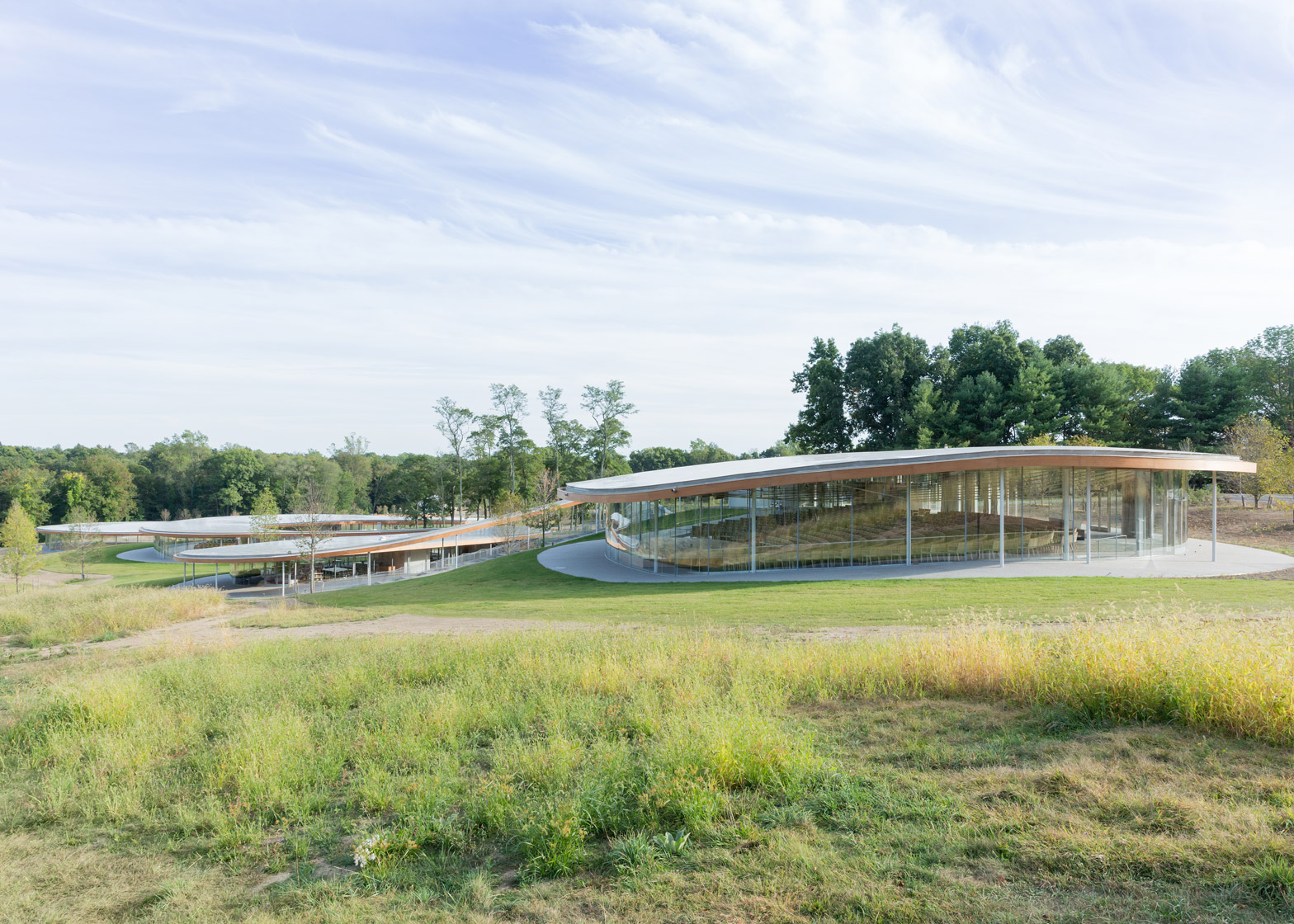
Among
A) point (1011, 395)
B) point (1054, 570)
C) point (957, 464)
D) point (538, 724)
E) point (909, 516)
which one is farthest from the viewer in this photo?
point (1011, 395)

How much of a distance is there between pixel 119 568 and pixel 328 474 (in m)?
31.3

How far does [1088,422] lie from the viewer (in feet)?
153

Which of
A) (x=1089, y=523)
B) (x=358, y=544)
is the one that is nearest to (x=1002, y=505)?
(x=1089, y=523)

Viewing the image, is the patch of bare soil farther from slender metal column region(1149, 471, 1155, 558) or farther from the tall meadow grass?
the tall meadow grass

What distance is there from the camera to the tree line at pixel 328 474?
197ft

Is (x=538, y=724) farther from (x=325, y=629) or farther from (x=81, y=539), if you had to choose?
(x=81, y=539)

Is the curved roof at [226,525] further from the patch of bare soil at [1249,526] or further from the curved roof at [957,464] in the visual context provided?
the patch of bare soil at [1249,526]

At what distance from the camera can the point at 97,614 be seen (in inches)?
695

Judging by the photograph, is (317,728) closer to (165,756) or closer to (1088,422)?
(165,756)

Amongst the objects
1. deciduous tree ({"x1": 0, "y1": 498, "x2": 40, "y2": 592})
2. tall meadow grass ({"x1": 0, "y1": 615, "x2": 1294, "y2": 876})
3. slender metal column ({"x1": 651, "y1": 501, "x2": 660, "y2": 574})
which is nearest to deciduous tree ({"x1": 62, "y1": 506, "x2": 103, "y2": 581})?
deciduous tree ({"x1": 0, "y1": 498, "x2": 40, "y2": 592})

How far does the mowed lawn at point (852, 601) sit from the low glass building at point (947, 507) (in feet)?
10.9

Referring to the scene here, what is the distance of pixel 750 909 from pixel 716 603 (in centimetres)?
1401

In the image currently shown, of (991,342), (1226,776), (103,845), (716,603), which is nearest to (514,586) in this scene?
(716,603)

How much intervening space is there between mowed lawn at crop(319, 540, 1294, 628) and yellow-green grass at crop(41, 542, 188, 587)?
96.0 ft
